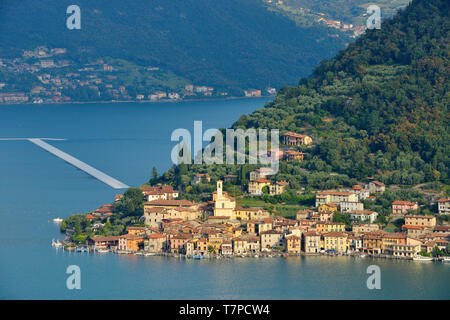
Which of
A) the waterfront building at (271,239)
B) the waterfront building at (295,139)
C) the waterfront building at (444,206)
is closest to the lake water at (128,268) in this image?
the waterfront building at (271,239)

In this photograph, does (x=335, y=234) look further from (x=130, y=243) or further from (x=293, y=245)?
(x=130, y=243)

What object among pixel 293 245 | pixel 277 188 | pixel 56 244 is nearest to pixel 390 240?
pixel 293 245

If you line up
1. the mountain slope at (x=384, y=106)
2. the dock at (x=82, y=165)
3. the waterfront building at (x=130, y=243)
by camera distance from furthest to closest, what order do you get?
the dock at (x=82, y=165) → the mountain slope at (x=384, y=106) → the waterfront building at (x=130, y=243)

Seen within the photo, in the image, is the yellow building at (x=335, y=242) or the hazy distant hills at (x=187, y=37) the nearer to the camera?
the yellow building at (x=335, y=242)

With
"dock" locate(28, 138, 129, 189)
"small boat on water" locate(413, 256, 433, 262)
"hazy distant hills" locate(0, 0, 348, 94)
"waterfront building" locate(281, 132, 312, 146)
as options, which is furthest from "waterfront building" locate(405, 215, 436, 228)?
"hazy distant hills" locate(0, 0, 348, 94)

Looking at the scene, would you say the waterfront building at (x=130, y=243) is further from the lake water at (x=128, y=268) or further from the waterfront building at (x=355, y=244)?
the waterfront building at (x=355, y=244)
